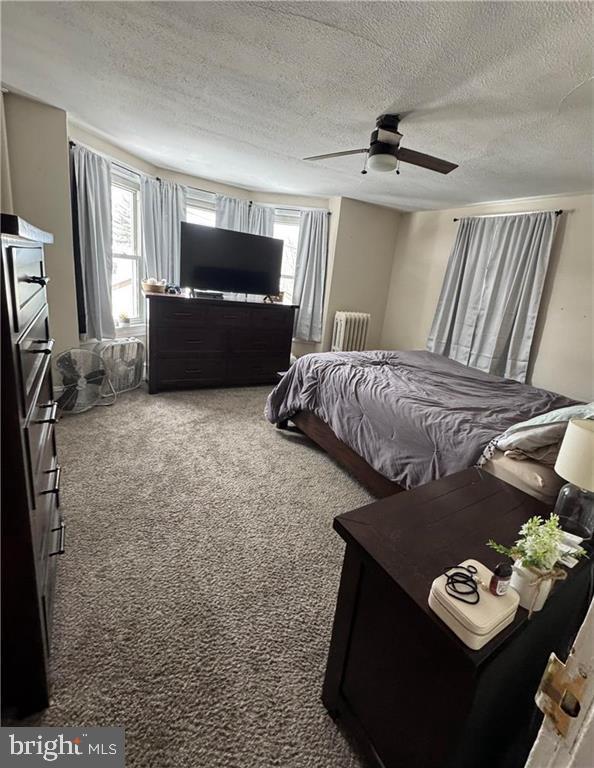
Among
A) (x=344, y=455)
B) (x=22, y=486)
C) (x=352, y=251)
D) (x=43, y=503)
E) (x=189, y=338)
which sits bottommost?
(x=344, y=455)

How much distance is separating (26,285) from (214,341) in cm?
283

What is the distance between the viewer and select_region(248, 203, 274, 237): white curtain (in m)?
4.50

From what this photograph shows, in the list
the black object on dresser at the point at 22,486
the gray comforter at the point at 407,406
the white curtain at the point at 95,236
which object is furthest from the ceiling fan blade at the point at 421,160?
the white curtain at the point at 95,236

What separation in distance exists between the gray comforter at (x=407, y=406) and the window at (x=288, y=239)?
89.5 inches

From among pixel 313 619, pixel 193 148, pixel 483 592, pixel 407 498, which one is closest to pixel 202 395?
pixel 193 148

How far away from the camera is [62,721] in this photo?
1014 mm

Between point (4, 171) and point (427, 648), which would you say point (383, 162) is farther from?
point (4, 171)

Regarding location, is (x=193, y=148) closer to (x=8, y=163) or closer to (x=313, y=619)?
(x=8, y=163)

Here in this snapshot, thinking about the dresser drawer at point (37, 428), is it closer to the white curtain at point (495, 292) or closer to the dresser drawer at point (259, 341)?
the dresser drawer at point (259, 341)

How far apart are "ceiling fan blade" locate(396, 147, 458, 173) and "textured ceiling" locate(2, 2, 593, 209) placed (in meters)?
0.24

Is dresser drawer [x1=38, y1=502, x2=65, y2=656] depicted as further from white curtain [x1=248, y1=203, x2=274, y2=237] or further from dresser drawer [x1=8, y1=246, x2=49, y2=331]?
white curtain [x1=248, y1=203, x2=274, y2=237]

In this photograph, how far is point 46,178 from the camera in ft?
9.06

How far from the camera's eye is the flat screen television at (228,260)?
12.3 feet

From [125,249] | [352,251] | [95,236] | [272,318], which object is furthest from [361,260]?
[95,236]
